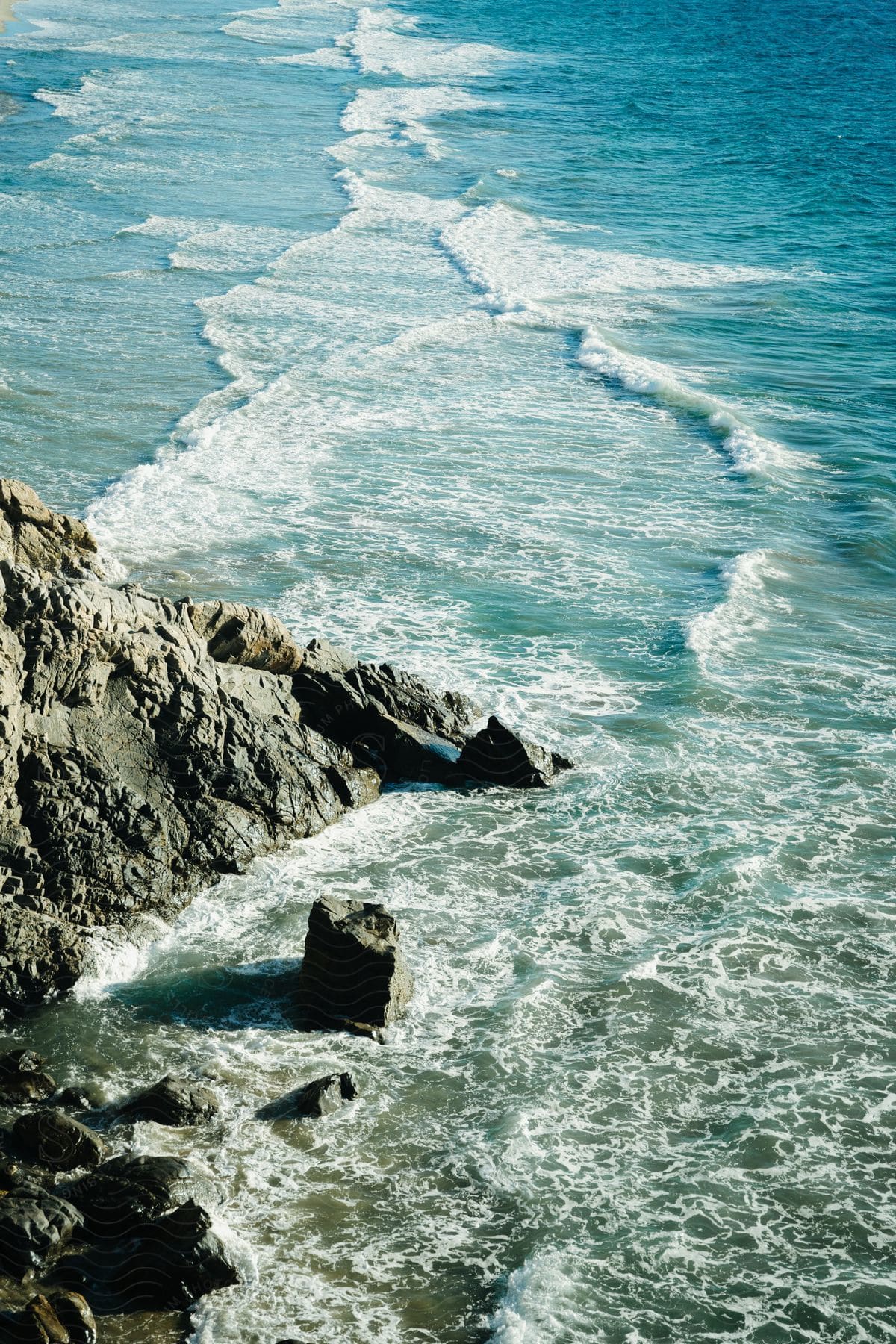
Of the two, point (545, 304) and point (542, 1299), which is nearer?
point (542, 1299)

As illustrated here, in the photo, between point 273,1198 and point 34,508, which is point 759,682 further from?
point 273,1198

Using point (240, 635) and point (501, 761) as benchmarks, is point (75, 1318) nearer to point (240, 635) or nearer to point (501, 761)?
point (240, 635)

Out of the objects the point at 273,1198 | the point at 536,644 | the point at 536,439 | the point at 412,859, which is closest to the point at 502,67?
the point at 536,439

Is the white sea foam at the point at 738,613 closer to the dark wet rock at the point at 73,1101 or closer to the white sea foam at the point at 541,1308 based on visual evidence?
the white sea foam at the point at 541,1308

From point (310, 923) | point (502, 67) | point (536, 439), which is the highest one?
point (502, 67)

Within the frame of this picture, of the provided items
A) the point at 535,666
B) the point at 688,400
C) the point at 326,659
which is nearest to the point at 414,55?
the point at 688,400
